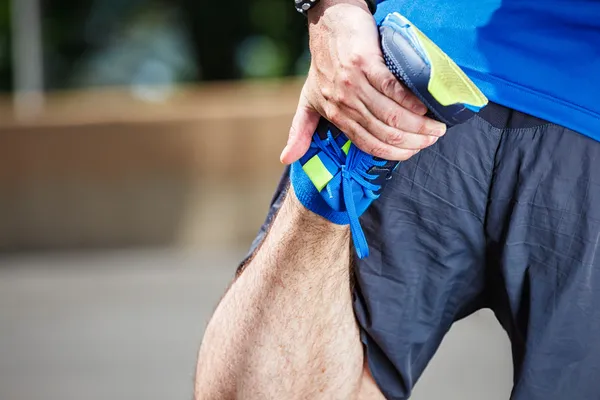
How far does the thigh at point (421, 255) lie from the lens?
202 cm

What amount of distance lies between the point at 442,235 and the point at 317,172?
14.4 inches

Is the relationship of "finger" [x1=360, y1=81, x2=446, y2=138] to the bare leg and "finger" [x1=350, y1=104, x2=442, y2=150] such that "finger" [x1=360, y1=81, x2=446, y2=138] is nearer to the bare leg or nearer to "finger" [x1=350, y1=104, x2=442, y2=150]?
"finger" [x1=350, y1=104, x2=442, y2=150]

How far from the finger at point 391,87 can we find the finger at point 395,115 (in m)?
0.01

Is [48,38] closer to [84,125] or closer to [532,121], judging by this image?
[84,125]

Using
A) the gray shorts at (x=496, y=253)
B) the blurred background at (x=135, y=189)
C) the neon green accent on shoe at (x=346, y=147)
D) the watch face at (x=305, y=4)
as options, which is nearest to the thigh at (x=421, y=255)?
the gray shorts at (x=496, y=253)

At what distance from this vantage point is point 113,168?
7867mm

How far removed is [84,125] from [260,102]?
162cm

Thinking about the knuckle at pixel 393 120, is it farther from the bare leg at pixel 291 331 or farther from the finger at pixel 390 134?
the bare leg at pixel 291 331

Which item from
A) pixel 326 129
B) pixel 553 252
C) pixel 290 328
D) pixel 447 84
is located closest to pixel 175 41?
pixel 290 328

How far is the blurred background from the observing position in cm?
524

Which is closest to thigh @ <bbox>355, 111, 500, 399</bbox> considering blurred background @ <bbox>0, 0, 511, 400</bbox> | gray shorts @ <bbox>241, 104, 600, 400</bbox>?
gray shorts @ <bbox>241, 104, 600, 400</bbox>

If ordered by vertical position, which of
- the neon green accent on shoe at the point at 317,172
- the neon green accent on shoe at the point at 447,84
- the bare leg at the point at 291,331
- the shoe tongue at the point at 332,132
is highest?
the neon green accent on shoe at the point at 447,84

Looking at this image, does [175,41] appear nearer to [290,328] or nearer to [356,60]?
[290,328]

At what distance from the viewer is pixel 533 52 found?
1918 millimetres
